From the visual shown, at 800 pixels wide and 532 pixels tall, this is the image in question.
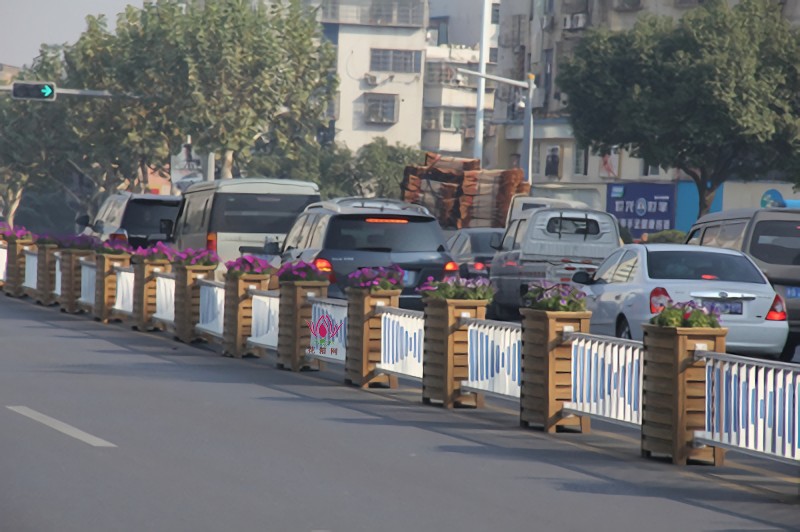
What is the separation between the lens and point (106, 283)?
2723 centimetres

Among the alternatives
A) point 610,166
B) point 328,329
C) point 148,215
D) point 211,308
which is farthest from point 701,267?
point 610,166

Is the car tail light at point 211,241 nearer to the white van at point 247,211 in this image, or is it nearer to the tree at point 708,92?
the white van at point 247,211

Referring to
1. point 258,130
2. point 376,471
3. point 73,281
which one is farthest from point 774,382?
point 258,130

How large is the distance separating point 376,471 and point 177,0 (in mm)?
70215

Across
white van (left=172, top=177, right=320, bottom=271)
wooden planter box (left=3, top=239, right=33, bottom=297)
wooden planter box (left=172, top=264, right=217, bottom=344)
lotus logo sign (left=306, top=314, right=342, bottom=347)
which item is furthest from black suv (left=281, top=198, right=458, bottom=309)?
wooden planter box (left=3, top=239, right=33, bottom=297)

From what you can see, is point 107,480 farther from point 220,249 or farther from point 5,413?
point 220,249

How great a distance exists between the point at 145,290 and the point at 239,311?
4.64 meters

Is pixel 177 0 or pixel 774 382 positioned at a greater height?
pixel 177 0

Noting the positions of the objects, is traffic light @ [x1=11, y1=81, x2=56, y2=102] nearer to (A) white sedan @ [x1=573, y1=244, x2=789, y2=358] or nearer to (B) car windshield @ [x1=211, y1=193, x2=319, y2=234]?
(B) car windshield @ [x1=211, y1=193, x2=319, y2=234]

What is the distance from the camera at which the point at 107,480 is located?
32.2ft

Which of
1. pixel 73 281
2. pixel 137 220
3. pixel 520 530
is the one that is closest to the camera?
pixel 520 530

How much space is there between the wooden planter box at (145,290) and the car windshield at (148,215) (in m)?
9.09

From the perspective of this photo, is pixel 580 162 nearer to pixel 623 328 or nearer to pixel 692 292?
pixel 623 328

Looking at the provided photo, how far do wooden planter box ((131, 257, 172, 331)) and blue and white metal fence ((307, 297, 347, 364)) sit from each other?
6786mm
